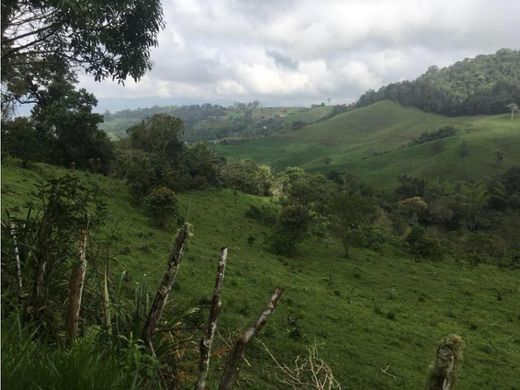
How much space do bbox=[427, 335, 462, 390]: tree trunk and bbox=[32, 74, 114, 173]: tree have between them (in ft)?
131

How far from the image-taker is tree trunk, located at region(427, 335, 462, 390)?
2982mm

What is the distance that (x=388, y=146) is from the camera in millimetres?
148750

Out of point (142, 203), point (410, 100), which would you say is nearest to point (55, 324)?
point (142, 203)

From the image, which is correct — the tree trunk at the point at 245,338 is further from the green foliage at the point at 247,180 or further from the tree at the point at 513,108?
the tree at the point at 513,108

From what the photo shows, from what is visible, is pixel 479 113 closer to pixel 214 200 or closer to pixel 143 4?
pixel 214 200

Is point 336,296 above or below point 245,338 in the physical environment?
below

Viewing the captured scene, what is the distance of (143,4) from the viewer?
867 centimetres

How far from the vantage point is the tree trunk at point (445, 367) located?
9.78 feet

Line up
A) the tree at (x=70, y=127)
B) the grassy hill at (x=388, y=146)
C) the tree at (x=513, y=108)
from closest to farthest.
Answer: the tree at (x=70, y=127)
the grassy hill at (x=388, y=146)
the tree at (x=513, y=108)

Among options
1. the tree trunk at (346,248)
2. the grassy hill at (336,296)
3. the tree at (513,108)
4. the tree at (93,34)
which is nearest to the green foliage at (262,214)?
the grassy hill at (336,296)

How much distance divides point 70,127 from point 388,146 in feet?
399

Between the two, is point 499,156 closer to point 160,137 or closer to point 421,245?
point 421,245

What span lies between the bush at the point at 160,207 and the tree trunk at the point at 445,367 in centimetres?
3013

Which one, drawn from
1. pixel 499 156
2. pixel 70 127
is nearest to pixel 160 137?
pixel 70 127
